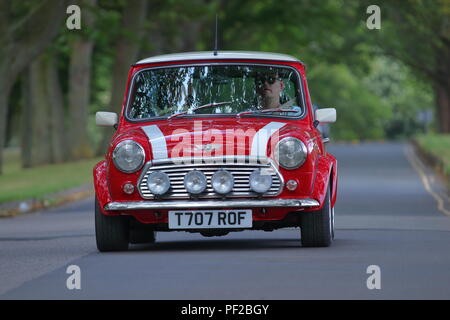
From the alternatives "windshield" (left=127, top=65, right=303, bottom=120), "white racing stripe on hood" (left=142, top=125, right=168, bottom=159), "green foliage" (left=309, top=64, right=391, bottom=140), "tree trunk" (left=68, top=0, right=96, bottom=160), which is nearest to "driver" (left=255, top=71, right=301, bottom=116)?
"windshield" (left=127, top=65, right=303, bottom=120)

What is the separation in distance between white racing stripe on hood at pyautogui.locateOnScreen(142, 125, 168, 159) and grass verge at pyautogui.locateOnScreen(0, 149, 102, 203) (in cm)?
1105

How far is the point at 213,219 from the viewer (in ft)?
44.1

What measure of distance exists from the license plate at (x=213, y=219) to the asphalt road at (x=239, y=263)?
28 cm

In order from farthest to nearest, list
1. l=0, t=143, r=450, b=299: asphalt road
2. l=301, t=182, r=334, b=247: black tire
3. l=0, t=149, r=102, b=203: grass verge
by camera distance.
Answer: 1. l=0, t=149, r=102, b=203: grass verge
2. l=301, t=182, r=334, b=247: black tire
3. l=0, t=143, r=450, b=299: asphalt road

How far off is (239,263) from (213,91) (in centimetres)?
290

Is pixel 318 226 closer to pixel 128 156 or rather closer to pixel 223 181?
pixel 223 181

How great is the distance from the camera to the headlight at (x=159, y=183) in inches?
533

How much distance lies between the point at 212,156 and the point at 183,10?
35.0m

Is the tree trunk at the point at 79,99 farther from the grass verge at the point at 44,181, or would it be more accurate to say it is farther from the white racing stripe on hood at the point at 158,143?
the white racing stripe on hood at the point at 158,143

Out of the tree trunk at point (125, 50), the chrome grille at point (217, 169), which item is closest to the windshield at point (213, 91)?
the chrome grille at point (217, 169)

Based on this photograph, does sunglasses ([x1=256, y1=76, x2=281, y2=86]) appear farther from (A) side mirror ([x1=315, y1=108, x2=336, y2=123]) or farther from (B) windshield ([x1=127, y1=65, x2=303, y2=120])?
(A) side mirror ([x1=315, y1=108, x2=336, y2=123])

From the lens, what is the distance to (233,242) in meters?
15.4

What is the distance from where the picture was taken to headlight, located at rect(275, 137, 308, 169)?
13547mm

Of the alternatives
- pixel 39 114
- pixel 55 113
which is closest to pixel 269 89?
pixel 39 114
